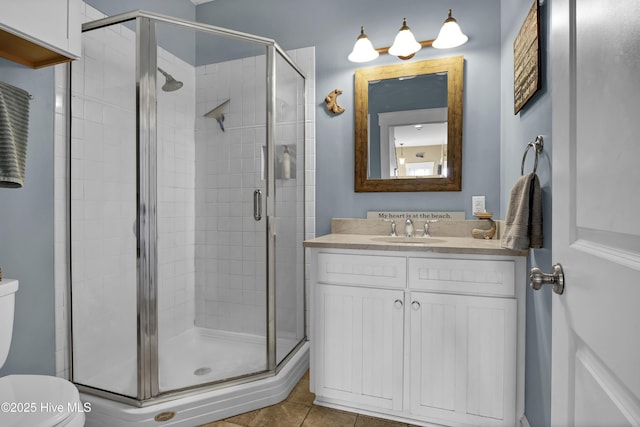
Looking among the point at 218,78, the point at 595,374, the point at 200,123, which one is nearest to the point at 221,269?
the point at 200,123

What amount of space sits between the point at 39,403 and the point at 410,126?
2.15 metres

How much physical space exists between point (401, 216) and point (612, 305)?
1.66 meters

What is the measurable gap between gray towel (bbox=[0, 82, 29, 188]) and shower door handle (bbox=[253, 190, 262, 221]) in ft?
3.39

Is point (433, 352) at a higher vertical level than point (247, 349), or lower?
higher

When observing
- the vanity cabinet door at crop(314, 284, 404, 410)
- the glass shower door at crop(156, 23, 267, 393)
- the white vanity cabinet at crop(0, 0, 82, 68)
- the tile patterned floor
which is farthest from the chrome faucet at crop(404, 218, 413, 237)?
the white vanity cabinet at crop(0, 0, 82, 68)

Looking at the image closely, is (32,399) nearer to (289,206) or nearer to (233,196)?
(233,196)

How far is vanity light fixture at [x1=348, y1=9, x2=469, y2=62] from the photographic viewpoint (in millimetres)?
1956

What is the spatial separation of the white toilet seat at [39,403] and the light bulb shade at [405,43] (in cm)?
223

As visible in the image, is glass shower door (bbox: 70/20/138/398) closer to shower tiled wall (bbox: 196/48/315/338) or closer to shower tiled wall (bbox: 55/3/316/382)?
shower tiled wall (bbox: 55/3/316/382)

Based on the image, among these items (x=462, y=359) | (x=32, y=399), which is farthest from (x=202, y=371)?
(x=462, y=359)

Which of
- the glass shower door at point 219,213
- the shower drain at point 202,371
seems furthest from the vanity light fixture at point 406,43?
the shower drain at point 202,371

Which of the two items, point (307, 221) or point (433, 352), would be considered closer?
point (433, 352)

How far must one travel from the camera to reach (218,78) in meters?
2.04

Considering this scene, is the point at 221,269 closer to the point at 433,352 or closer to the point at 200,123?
the point at 200,123
